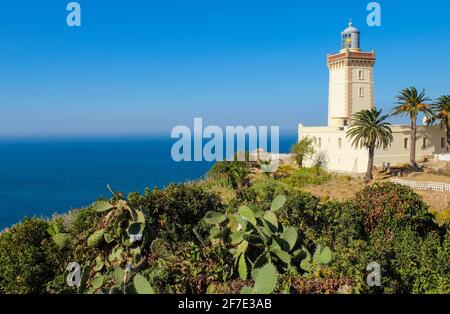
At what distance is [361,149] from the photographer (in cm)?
3588

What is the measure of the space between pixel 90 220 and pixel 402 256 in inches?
339

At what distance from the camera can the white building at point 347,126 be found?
36750 millimetres

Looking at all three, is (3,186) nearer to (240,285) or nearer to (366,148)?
(366,148)

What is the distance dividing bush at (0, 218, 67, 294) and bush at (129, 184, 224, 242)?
8.88 feet

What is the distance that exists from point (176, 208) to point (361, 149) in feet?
80.5

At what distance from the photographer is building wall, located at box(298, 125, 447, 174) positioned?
36.4 meters

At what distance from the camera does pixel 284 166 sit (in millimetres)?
42000

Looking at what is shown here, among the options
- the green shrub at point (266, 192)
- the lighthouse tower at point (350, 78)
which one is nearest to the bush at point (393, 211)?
the green shrub at point (266, 192)

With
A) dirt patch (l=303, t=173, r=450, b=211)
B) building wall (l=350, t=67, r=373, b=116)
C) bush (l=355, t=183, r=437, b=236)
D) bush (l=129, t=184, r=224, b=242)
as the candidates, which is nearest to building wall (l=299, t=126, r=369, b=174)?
dirt patch (l=303, t=173, r=450, b=211)

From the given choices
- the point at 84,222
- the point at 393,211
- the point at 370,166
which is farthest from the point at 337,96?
the point at 84,222

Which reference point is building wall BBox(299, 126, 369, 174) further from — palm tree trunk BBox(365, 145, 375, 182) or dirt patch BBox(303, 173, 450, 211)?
palm tree trunk BBox(365, 145, 375, 182)

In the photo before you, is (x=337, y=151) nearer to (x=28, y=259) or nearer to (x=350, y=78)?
(x=350, y=78)

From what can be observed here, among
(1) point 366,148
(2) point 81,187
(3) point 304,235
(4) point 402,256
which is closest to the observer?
(4) point 402,256
